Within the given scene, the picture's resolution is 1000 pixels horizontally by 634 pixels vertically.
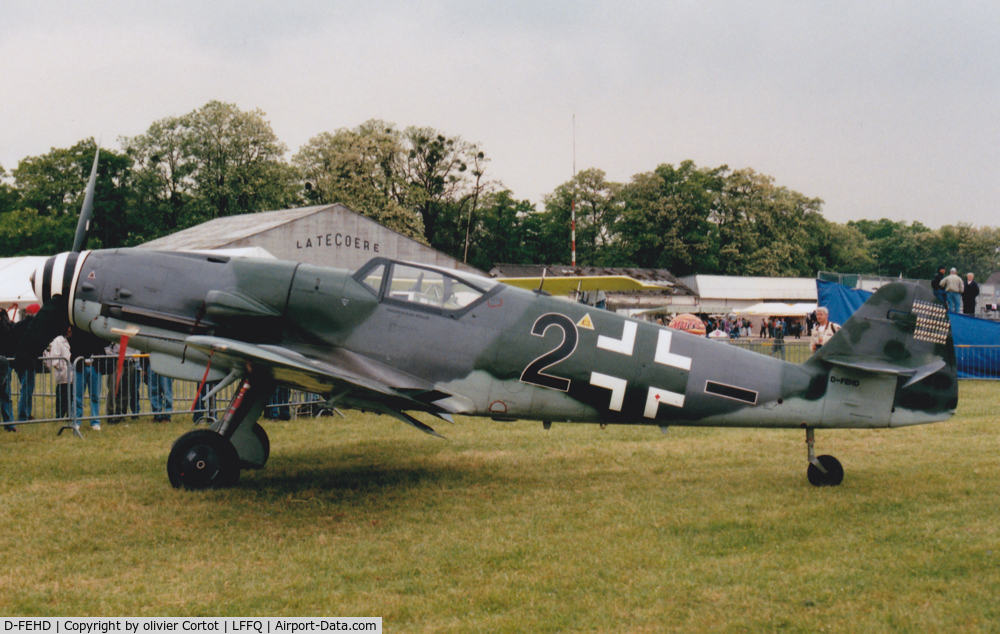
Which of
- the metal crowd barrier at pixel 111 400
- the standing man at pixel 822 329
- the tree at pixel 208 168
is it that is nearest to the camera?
the standing man at pixel 822 329

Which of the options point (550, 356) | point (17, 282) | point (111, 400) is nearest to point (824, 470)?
point (550, 356)

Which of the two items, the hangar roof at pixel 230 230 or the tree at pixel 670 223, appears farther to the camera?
the tree at pixel 670 223

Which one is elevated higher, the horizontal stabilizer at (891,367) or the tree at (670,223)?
the tree at (670,223)

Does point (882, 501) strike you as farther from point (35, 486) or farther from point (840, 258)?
point (840, 258)

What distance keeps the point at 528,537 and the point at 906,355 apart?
395 centimetres

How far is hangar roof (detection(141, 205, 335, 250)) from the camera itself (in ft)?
92.6

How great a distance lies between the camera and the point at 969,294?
17.2 metres

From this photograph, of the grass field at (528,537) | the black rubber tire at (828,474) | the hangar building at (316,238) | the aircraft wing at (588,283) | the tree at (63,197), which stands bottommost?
the grass field at (528,537)

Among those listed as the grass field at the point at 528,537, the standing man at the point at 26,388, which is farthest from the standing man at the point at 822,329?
the standing man at the point at 26,388

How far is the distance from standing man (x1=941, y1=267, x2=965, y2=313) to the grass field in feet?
31.6

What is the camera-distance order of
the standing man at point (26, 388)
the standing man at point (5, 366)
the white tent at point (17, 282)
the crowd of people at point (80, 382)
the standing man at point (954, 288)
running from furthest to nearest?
the white tent at point (17, 282) < the standing man at point (954, 288) < the standing man at point (26, 388) < the crowd of people at point (80, 382) < the standing man at point (5, 366)

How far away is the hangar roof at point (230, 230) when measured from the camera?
28234 millimetres

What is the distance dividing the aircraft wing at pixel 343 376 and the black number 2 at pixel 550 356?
64cm

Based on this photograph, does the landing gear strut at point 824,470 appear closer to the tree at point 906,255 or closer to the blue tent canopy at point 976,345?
the blue tent canopy at point 976,345
